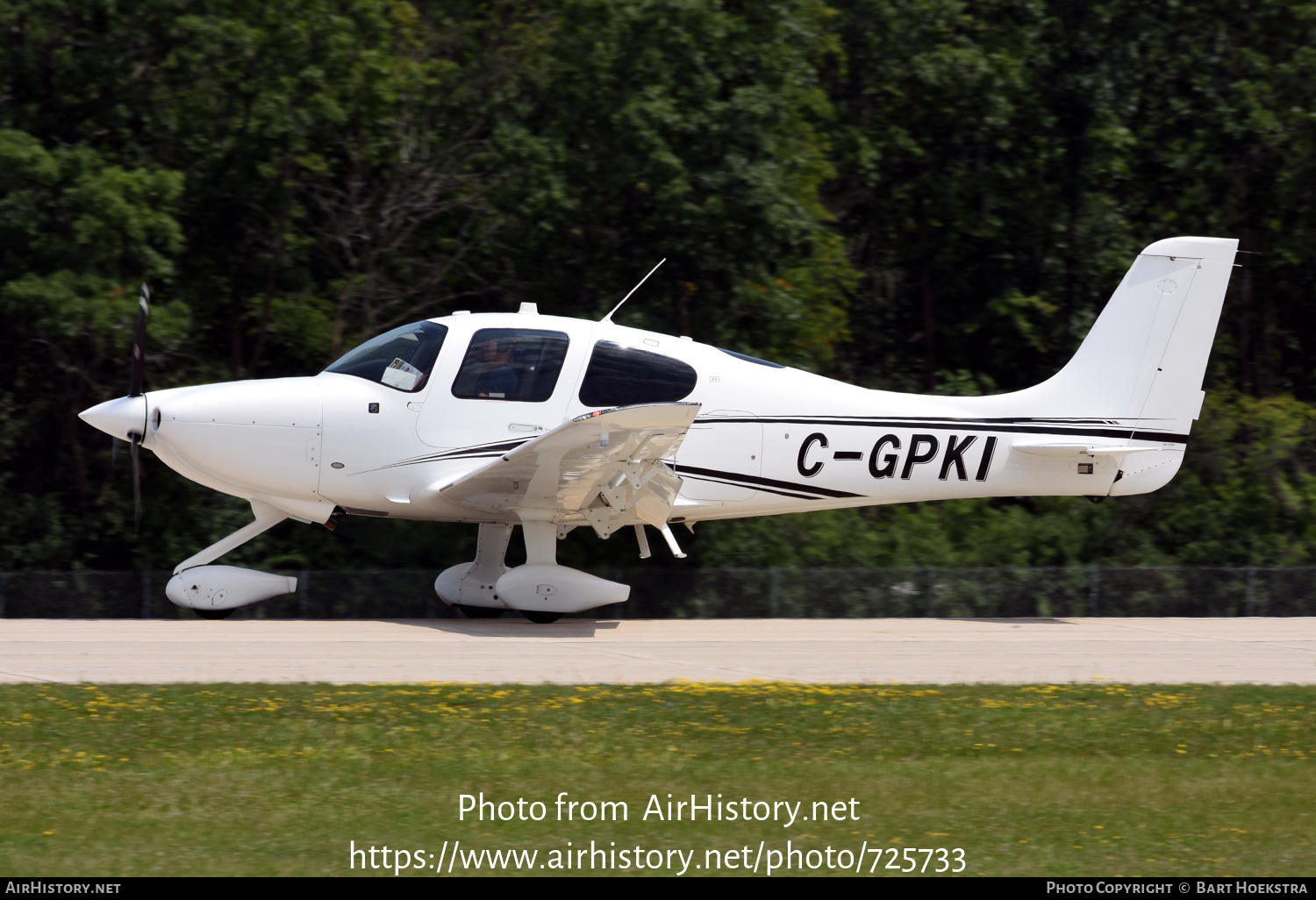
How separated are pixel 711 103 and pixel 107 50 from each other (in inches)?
280

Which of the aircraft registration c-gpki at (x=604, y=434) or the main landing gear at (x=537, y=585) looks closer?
the aircraft registration c-gpki at (x=604, y=434)

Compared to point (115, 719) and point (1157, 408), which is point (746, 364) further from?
point (115, 719)

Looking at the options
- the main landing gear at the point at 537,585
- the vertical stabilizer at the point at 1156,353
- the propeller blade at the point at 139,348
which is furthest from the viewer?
the vertical stabilizer at the point at 1156,353

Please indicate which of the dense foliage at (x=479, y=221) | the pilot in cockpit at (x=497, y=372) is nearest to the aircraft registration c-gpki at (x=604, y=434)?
the pilot in cockpit at (x=497, y=372)

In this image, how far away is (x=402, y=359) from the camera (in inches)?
498

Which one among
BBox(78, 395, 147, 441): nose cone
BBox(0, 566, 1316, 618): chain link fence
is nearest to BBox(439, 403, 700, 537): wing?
BBox(0, 566, 1316, 618): chain link fence

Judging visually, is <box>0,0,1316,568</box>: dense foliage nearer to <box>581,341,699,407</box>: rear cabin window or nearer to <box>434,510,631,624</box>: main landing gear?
<box>434,510,631,624</box>: main landing gear

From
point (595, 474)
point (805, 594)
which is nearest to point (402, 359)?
point (595, 474)

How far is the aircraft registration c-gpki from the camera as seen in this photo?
40.3 feet

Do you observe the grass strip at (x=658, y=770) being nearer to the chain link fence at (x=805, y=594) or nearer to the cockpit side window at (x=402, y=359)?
the cockpit side window at (x=402, y=359)

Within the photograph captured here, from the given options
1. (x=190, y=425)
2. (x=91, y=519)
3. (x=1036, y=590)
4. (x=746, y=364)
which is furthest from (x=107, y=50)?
(x=1036, y=590)

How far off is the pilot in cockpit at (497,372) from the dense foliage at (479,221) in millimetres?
3037

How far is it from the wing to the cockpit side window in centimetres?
106

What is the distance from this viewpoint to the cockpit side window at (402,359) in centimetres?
1256
